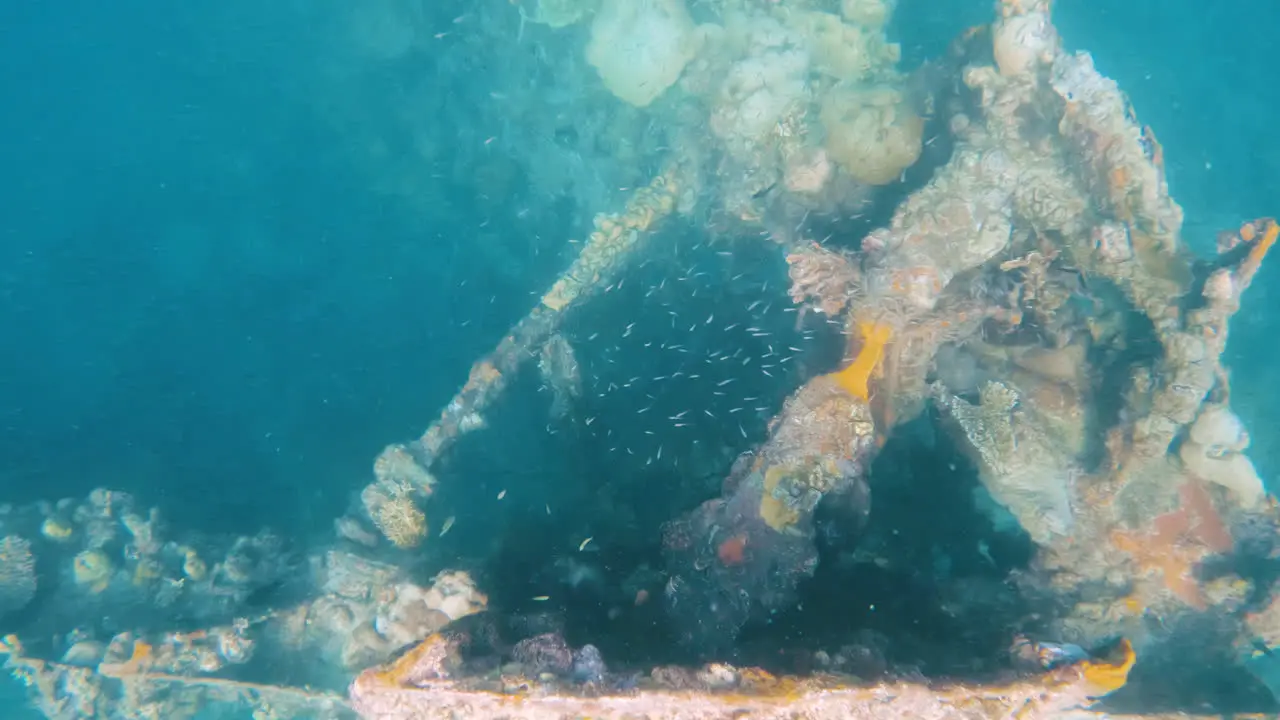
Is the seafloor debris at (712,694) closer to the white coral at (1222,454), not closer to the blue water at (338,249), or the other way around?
the white coral at (1222,454)

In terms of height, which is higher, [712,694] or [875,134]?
[875,134]

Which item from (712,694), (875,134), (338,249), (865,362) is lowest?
(712,694)

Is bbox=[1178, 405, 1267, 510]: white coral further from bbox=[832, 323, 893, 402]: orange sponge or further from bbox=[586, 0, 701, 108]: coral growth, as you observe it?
bbox=[586, 0, 701, 108]: coral growth

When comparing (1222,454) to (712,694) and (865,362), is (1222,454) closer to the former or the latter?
(865,362)

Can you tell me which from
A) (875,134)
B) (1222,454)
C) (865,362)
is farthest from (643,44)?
(1222,454)

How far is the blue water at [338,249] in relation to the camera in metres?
13.1

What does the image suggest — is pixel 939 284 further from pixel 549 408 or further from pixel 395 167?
pixel 395 167

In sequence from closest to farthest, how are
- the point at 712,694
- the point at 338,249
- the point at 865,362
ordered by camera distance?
1. the point at 712,694
2. the point at 865,362
3. the point at 338,249

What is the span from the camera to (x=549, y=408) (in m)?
9.91

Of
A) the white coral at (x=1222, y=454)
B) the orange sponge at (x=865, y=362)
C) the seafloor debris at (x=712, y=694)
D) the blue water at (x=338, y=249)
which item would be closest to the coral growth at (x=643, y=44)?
the blue water at (x=338, y=249)

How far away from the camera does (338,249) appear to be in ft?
47.6

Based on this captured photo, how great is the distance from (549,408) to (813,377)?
4.74 meters

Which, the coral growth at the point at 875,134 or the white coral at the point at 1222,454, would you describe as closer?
the white coral at the point at 1222,454

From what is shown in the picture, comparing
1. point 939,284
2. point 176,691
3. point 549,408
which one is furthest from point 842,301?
point 176,691
